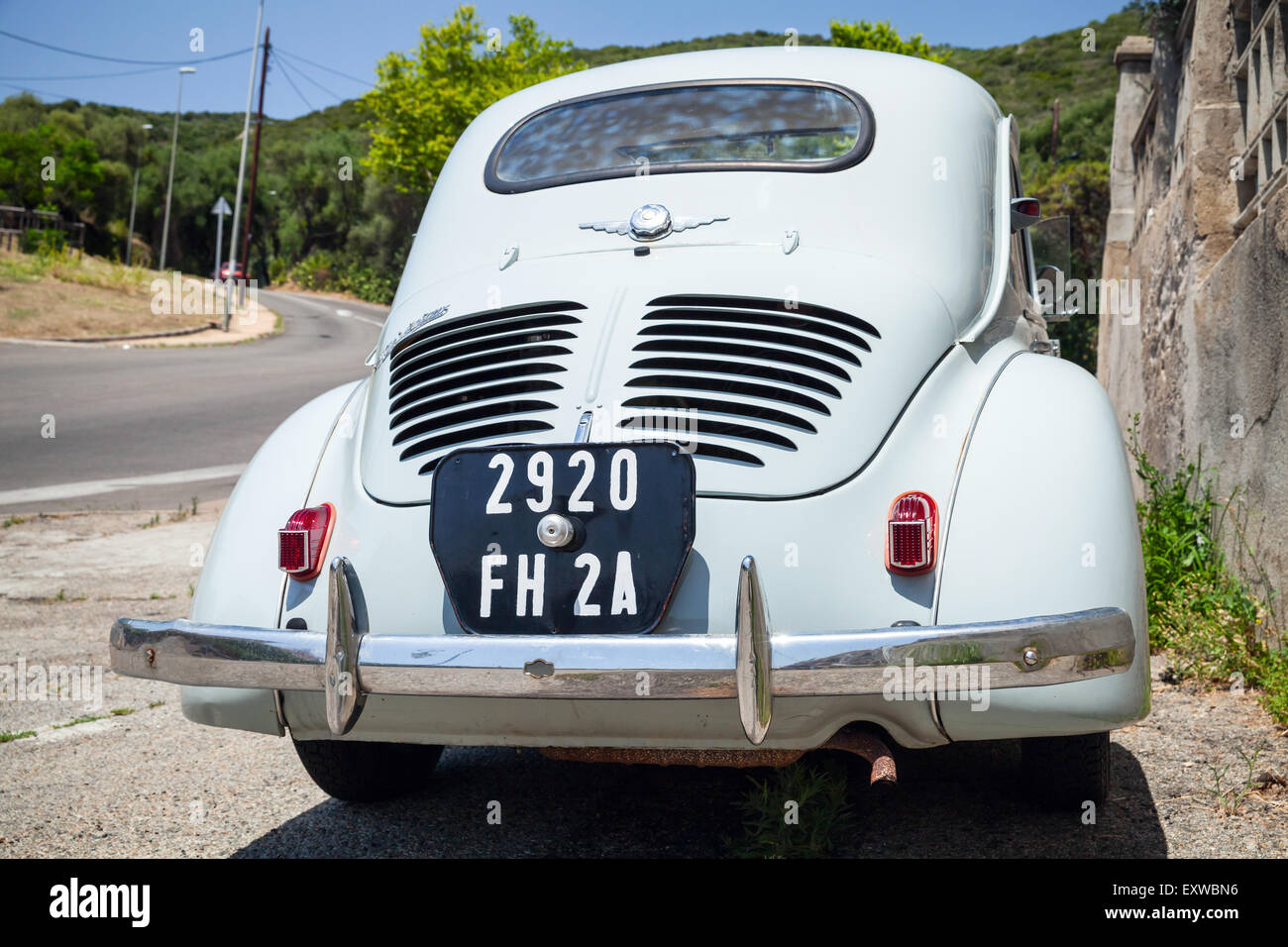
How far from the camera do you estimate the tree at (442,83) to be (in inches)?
1415

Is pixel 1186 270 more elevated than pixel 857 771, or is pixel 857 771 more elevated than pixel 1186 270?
pixel 1186 270

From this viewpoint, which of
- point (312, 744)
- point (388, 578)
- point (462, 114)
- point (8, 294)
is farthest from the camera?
point (462, 114)

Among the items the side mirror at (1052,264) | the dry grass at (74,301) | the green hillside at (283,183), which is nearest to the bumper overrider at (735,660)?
the side mirror at (1052,264)

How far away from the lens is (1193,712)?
3523 millimetres

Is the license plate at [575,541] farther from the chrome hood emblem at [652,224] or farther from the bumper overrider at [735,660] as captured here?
the chrome hood emblem at [652,224]

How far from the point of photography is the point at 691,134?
318cm

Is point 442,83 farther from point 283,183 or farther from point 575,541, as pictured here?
point 575,541

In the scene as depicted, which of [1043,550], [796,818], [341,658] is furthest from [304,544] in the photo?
[1043,550]

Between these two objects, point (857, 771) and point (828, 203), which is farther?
point (857, 771)

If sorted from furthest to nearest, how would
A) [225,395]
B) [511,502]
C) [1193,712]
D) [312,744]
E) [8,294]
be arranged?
[8,294] → [225,395] → [1193,712] → [312,744] → [511,502]

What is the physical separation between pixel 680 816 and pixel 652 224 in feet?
5.25
